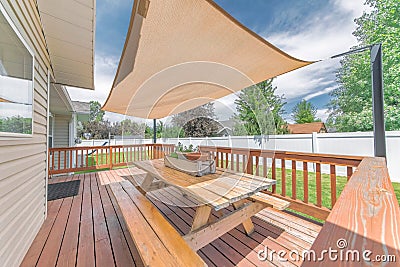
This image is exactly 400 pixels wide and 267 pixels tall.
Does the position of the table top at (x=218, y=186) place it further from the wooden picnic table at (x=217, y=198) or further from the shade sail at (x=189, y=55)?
the shade sail at (x=189, y=55)

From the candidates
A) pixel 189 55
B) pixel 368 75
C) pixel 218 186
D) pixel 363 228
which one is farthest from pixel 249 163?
pixel 368 75

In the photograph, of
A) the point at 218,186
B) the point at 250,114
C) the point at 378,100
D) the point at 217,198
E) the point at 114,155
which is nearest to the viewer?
the point at 217,198

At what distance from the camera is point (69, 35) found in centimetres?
228

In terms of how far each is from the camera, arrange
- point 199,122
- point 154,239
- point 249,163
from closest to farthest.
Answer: point 154,239 → point 249,163 → point 199,122

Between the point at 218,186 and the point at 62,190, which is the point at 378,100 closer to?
the point at 218,186

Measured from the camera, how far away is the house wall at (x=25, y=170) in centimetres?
136

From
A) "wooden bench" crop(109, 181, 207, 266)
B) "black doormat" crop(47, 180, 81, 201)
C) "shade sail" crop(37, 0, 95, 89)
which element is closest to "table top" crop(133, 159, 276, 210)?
"wooden bench" crop(109, 181, 207, 266)

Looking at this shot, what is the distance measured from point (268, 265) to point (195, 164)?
1216 millimetres

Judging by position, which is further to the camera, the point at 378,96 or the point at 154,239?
the point at 378,96

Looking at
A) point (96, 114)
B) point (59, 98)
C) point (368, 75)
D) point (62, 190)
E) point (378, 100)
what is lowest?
point (62, 190)

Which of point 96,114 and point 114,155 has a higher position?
point 96,114

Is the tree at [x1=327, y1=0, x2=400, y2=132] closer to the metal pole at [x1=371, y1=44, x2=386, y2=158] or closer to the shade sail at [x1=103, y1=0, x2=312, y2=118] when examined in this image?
the metal pole at [x1=371, y1=44, x2=386, y2=158]

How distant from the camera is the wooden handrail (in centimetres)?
45

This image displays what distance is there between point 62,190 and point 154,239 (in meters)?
3.78
